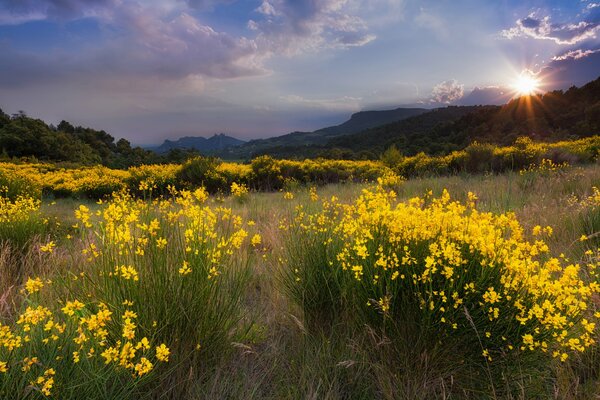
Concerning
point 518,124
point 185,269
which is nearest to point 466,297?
point 185,269

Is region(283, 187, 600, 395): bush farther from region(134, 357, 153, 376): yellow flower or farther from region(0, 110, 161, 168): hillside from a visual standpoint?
region(0, 110, 161, 168): hillside

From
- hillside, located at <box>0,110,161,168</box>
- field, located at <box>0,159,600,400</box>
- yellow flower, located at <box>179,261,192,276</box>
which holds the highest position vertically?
hillside, located at <box>0,110,161,168</box>

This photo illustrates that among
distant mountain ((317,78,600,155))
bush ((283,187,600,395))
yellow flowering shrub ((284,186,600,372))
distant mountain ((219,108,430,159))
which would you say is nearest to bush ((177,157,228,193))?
yellow flowering shrub ((284,186,600,372))

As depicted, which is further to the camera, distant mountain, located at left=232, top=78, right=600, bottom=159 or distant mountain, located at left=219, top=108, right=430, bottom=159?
distant mountain, located at left=219, top=108, right=430, bottom=159

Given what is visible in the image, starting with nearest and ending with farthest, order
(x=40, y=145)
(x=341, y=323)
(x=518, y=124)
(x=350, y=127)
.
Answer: (x=341, y=323), (x=40, y=145), (x=518, y=124), (x=350, y=127)

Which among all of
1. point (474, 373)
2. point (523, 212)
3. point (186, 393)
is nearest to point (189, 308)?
point (186, 393)

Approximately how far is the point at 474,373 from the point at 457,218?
0.94m

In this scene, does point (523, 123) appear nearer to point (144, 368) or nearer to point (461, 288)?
point (461, 288)

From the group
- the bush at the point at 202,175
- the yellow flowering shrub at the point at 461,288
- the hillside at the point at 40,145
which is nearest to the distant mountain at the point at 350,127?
the hillside at the point at 40,145

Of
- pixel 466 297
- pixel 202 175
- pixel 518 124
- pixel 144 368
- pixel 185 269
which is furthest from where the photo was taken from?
pixel 518 124

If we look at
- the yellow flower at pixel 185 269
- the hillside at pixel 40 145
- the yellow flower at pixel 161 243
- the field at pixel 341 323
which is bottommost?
the field at pixel 341 323

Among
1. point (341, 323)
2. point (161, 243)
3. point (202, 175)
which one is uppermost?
point (161, 243)

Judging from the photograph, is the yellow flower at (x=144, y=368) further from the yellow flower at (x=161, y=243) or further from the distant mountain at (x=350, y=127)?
the distant mountain at (x=350, y=127)

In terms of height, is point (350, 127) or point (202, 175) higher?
point (350, 127)
